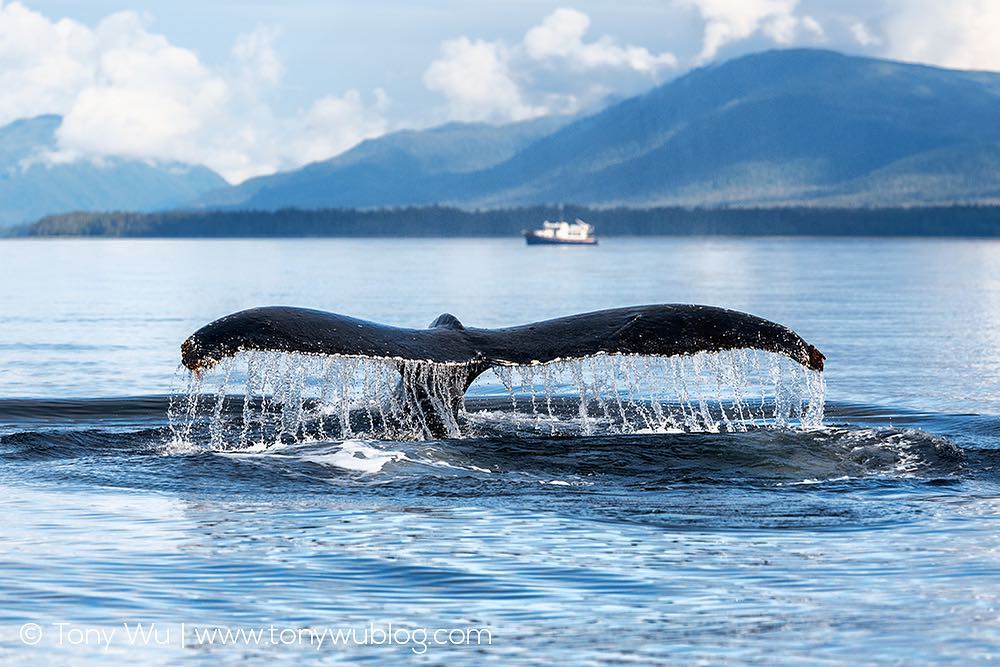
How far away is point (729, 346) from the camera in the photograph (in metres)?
9.43

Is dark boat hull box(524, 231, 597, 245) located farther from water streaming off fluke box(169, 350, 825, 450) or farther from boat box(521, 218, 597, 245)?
water streaming off fluke box(169, 350, 825, 450)

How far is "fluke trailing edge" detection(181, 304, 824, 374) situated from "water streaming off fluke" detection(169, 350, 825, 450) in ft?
0.25

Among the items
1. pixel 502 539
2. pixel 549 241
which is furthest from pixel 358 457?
pixel 549 241

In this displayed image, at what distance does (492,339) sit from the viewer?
10078mm

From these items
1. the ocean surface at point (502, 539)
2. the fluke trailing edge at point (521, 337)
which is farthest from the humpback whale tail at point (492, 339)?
the ocean surface at point (502, 539)

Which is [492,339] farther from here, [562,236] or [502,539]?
[562,236]

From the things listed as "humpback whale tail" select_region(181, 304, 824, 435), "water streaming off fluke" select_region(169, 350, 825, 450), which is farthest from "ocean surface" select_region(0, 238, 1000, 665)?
"humpback whale tail" select_region(181, 304, 824, 435)

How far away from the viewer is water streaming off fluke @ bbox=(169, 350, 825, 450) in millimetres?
9938

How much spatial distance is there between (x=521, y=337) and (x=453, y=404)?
1599 millimetres

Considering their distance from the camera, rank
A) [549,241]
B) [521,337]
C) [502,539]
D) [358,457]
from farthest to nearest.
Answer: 1. [549,241]
2. [358,457]
3. [521,337]
4. [502,539]

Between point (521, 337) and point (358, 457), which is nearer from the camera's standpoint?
point (521, 337)

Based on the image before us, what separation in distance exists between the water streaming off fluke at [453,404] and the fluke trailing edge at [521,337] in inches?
3.0

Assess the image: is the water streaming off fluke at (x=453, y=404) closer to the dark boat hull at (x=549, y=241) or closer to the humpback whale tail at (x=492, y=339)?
the humpback whale tail at (x=492, y=339)

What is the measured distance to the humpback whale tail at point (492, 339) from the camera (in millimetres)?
8922
